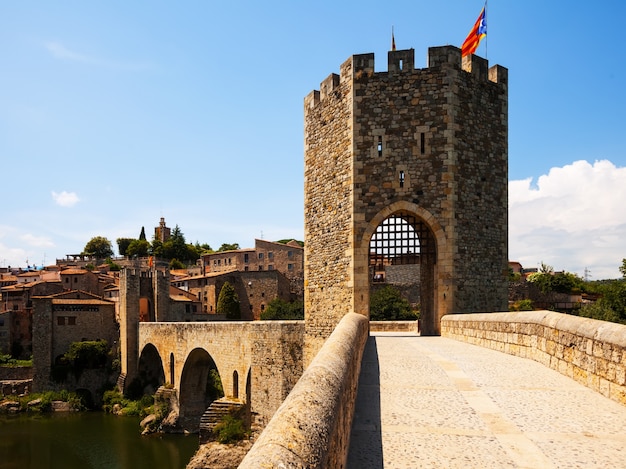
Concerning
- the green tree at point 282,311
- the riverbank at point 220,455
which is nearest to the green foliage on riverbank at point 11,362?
the green tree at point 282,311

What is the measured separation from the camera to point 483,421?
436 centimetres

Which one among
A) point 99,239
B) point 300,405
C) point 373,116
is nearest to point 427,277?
point 373,116

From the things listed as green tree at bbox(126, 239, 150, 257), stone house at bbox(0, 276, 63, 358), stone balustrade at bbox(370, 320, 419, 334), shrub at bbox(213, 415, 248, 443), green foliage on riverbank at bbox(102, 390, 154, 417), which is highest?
green tree at bbox(126, 239, 150, 257)

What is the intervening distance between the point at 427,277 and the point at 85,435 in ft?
80.1

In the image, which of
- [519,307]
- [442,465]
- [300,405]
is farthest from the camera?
[519,307]

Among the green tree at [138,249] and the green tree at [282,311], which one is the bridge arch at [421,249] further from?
the green tree at [138,249]

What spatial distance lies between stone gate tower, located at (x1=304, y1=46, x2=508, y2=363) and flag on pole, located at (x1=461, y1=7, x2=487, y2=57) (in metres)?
0.38

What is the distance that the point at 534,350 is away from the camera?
24.0ft

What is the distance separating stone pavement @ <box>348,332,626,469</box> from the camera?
3.52 meters

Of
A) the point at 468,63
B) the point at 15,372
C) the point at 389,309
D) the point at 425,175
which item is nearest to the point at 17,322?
the point at 15,372

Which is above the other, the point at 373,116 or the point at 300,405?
the point at 373,116

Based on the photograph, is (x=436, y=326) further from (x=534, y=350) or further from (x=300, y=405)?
(x=300, y=405)

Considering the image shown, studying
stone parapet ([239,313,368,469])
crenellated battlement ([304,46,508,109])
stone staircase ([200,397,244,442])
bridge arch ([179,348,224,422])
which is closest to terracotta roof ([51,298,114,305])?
bridge arch ([179,348,224,422])

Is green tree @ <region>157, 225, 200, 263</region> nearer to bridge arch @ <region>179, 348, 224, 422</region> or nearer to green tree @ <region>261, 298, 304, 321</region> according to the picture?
green tree @ <region>261, 298, 304, 321</region>
